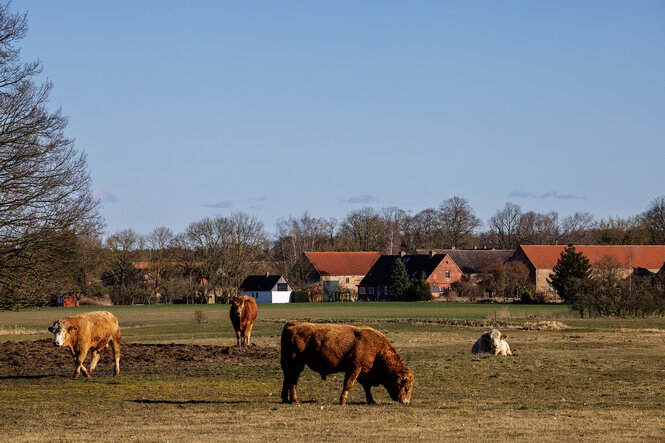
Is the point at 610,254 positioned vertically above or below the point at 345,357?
above

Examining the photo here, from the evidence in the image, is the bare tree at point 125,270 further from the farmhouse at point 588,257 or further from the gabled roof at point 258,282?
the farmhouse at point 588,257

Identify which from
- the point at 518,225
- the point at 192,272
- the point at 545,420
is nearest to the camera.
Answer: the point at 545,420

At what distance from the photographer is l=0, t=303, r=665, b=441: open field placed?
1379 centimetres

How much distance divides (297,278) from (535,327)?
9259cm

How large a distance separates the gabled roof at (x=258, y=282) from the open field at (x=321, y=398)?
313 feet

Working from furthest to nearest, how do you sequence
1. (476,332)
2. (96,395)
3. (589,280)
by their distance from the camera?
(589,280) < (476,332) < (96,395)

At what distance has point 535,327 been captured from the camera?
1818 inches

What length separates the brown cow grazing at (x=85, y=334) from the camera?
21.1m

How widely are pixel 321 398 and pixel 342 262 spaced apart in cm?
12262

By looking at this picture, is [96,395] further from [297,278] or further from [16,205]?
[297,278]

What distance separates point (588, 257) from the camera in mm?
115625

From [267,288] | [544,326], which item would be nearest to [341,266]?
[267,288]

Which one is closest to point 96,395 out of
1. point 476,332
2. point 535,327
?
point 476,332

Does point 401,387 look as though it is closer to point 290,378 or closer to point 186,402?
point 290,378
